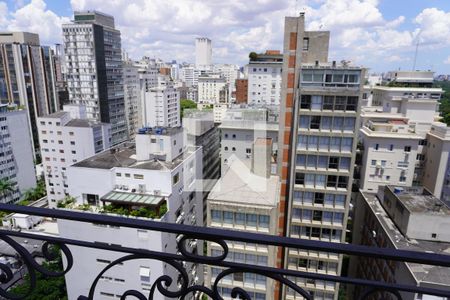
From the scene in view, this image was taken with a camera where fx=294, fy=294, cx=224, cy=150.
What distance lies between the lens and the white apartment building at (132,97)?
45781 mm

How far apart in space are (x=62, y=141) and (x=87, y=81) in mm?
13634

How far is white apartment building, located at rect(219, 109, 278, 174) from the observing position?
946 inches

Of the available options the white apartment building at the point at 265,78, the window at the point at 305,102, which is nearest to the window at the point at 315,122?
the window at the point at 305,102

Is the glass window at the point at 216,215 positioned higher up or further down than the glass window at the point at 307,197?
higher up

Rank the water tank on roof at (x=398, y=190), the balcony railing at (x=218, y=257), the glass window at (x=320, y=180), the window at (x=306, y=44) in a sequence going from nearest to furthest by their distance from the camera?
the balcony railing at (x=218, y=257) < the glass window at (x=320, y=180) < the water tank on roof at (x=398, y=190) < the window at (x=306, y=44)

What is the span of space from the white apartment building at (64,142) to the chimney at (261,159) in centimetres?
1874

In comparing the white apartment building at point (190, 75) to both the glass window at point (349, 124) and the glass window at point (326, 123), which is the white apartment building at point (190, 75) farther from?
the glass window at point (349, 124)

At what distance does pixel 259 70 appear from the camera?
47.1 m

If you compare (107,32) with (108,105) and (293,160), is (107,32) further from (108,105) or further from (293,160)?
(293,160)

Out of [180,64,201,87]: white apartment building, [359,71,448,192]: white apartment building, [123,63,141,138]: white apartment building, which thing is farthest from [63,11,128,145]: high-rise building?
[180,64,201,87]: white apartment building

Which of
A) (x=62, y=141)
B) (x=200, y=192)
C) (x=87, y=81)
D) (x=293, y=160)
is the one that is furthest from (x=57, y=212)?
(x=87, y=81)

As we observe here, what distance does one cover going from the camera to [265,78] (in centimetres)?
4719

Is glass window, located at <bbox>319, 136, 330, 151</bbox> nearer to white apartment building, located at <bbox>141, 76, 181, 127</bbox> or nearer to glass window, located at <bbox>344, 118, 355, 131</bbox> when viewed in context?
glass window, located at <bbox>344, 118, 355, 131</bbox>

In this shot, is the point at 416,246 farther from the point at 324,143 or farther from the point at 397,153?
the point at 397,153
